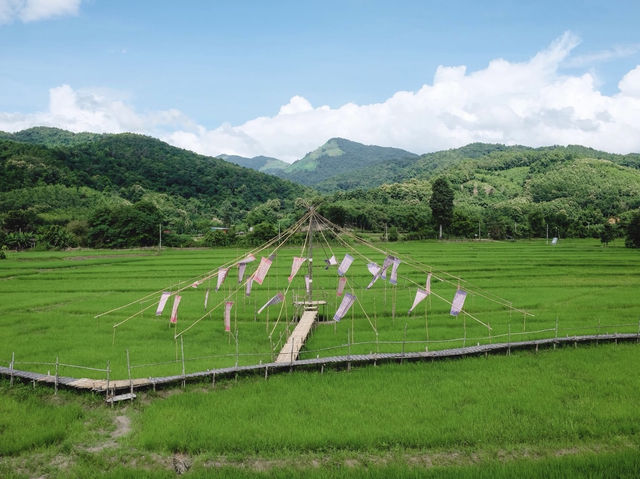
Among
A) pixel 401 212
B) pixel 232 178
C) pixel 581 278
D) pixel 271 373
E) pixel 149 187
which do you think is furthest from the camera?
pixel 232 178

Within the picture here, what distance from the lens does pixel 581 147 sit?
19238 cm

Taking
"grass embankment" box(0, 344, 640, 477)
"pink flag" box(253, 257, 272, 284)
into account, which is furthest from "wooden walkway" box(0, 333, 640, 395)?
"pink flag" box(253, 257, 272, 284)

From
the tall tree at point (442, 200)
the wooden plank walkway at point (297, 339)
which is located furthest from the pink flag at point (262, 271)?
the tall tree at point (442, 200)

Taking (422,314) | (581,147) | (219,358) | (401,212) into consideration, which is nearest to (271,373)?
(219,358)

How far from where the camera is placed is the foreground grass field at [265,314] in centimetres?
1692

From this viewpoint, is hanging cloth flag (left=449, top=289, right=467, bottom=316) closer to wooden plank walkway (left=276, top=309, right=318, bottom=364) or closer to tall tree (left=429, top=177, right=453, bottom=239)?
wooden plank walkway (left=276, top=309, right=318, bottom=364)

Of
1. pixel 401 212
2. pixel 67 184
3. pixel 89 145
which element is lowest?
pixel 401 212

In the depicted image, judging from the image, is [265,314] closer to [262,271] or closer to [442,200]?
[262,271]

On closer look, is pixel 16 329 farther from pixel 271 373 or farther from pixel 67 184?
pixel 67 184

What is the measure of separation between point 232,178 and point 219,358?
122m

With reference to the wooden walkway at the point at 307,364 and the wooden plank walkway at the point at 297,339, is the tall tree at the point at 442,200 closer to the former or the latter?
the wooden plank walkway at the point at 297,339

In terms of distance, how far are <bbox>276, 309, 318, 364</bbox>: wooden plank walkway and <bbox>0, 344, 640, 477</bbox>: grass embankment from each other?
0.96m

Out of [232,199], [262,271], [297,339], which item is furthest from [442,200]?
[232,199]

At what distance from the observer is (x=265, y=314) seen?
23062 mm
